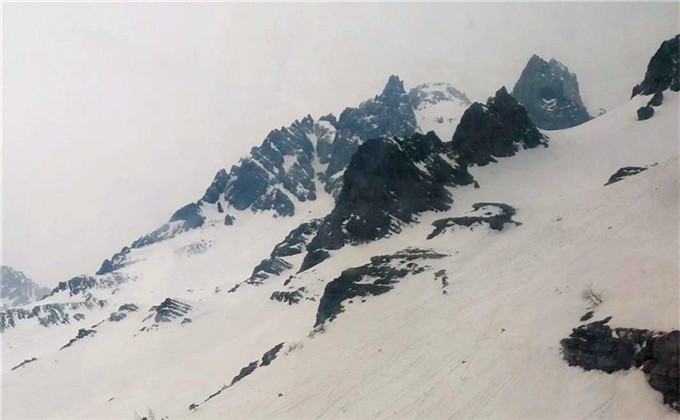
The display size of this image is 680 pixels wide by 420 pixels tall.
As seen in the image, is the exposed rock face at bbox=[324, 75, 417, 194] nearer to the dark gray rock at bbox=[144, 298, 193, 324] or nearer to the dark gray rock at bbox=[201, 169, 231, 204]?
the dark gray rock at bbox=[201, 169, 231, 204]

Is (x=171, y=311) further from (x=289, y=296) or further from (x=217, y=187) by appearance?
(x=217, y=187)

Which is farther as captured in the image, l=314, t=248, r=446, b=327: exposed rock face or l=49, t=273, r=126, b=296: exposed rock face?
l=49, t=273, r=126, b=296: exposed rock face

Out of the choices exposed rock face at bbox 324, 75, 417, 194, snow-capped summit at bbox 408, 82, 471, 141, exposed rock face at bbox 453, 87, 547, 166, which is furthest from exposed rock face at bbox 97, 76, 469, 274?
exposed rock face at bbox 453, 87, 547, 166

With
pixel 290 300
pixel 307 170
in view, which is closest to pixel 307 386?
pixel 290 300

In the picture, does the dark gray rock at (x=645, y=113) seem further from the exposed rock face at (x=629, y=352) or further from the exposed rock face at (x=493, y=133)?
the exposed rock face at (x=629, y=352)

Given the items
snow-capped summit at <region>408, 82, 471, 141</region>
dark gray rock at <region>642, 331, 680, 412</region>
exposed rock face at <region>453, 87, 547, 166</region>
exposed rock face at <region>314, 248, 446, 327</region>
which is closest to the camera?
dark gray rock at <region>642, 331, 680, 412</region>

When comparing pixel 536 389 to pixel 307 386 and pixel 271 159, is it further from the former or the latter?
pixel 271 159
